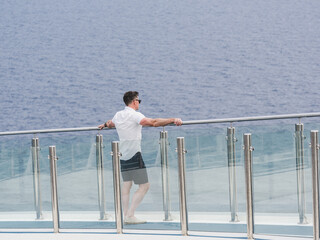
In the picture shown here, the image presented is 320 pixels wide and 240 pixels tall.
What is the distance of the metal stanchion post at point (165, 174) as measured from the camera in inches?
178

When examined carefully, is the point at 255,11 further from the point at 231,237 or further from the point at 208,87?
the point at 231,237

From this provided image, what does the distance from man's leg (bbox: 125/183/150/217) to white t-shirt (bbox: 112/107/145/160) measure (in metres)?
0.26

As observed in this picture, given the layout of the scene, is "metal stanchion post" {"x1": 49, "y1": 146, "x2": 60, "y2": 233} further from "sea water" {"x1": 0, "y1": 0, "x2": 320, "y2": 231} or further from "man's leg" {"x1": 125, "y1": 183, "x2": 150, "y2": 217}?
"sea water" {"x1": 0, "y1": 0, "x2": 320, "y2": 231}

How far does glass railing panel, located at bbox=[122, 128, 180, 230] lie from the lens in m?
4.52

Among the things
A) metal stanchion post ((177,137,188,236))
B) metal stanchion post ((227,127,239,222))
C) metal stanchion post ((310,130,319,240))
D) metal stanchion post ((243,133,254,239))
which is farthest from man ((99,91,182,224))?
metal stanchion post ((310,130,319,240))

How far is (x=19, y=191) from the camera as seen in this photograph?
4961 millimetres

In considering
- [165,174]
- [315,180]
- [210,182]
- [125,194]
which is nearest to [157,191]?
[165,174]

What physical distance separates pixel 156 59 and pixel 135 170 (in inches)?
449

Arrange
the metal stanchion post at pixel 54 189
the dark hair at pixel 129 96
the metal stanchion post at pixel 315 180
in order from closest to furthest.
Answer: the metal stanchion post at pixel 315 180, the dark hair at pixel 129 96, the metal stanchion post at pixel 54 189

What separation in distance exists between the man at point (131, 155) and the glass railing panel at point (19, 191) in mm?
752

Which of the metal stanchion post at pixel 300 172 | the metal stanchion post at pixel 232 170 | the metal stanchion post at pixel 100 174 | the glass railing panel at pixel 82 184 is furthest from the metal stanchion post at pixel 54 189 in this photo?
the metal stanchion post at pixel 300 172

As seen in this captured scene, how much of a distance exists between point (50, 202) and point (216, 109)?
10.8 meters

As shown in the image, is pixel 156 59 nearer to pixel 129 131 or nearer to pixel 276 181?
pixel 129 131

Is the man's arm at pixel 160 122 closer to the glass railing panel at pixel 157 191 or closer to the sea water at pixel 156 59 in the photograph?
the glass railing panel at pixel 157 191
